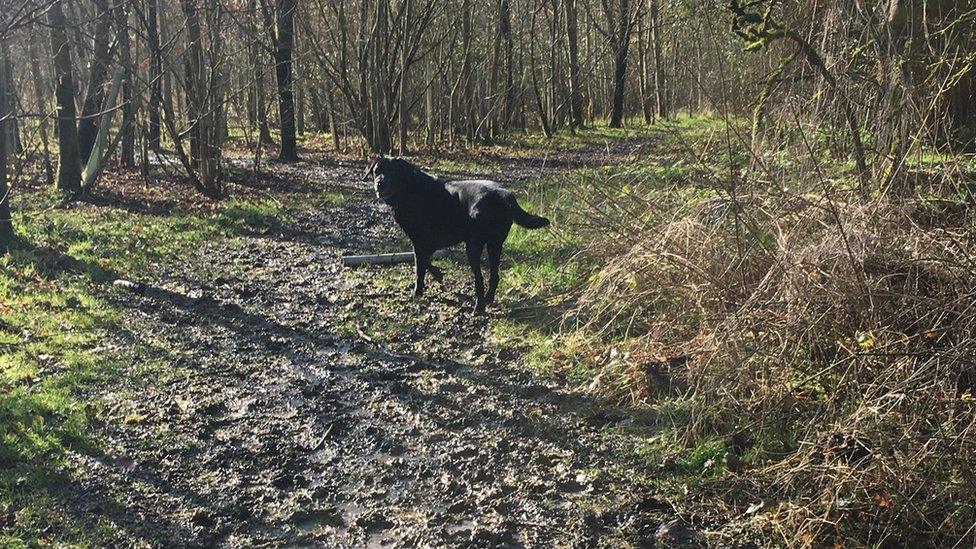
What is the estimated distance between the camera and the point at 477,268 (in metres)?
8.88

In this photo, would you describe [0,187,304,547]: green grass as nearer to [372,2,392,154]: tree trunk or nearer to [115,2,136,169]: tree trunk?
[115,2,136,169]: tree trunk

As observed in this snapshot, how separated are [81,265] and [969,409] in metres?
9.91

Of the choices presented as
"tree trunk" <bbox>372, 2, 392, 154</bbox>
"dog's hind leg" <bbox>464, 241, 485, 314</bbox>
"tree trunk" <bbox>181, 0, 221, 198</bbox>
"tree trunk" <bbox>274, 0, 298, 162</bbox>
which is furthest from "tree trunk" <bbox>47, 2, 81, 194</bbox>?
"dog's hind leg" <bbox>464, 241, 485, 314</bbox>

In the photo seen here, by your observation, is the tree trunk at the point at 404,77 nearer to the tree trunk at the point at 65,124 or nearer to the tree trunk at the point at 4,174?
the tree trunk at the point at 65,124

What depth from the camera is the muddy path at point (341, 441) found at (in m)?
4.88

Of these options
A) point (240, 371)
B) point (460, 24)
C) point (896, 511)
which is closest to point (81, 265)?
point (240, 371)

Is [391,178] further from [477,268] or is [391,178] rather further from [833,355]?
[833,355]

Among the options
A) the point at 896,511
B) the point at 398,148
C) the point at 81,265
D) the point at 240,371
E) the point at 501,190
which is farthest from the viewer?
the point at 398,148

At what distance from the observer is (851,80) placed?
664cm

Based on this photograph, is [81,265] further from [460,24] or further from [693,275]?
[460,24]

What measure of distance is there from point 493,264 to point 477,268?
0.68ft

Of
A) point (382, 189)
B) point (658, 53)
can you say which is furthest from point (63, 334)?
point (658, 53)

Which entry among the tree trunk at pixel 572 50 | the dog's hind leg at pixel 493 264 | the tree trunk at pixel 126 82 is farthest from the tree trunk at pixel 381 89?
the dog's hind leg at pixel 493 264

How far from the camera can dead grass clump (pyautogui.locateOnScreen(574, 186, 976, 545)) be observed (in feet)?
14.1
